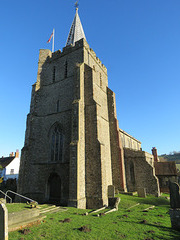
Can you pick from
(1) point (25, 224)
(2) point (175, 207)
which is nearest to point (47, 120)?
(1) point (25, 224)

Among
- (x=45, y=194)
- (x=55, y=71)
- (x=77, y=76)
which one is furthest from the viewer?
(x=55, y=71)

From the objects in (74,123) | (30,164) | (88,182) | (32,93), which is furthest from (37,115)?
(88,182)

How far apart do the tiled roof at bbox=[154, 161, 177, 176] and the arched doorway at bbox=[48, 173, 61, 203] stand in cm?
2022

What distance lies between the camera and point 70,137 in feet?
54.4

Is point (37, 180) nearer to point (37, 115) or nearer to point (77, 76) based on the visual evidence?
point (37, 115)

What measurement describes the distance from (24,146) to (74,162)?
831cm

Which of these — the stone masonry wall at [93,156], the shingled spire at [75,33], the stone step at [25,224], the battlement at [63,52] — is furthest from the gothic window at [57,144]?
the shingled spire at [75,33]

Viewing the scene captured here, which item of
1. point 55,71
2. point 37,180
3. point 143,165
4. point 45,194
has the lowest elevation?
point 45,194

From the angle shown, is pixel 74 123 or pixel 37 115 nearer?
pixel 74 123

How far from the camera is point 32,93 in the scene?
2084 centimetres

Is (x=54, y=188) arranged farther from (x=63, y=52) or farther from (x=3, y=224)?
(x=63, y=52)

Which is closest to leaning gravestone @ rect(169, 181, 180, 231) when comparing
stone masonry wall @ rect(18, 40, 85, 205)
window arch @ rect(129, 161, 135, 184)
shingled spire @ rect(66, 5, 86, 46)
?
stone masonry wall @ rect(18, 40, 85, 205)

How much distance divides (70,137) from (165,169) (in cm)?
2195

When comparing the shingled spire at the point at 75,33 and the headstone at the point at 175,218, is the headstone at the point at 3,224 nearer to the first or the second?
the headstone at the point at 175,218
